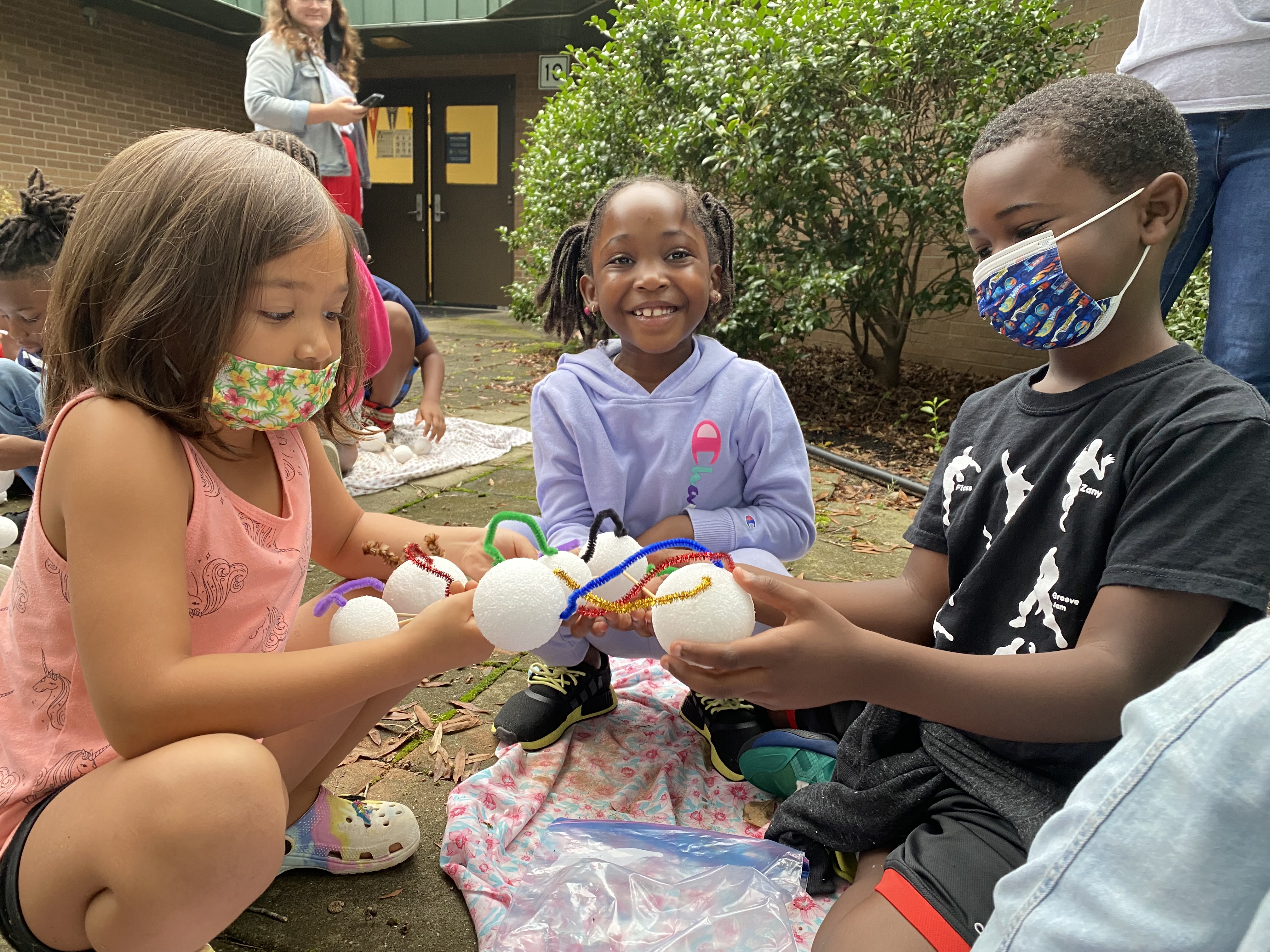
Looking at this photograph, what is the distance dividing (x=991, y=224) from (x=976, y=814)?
1163 mm

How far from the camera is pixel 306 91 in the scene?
17.5 feet

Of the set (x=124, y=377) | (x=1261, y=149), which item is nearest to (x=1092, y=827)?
(x=124, y=377)

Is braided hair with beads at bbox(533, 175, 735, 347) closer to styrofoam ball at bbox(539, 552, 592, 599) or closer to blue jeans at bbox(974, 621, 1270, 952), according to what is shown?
styrofoam ball at bbox(539, 552, 592, 599)

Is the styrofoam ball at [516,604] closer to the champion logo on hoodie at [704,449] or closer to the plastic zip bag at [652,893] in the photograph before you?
the plastic zip bag at [652,893]

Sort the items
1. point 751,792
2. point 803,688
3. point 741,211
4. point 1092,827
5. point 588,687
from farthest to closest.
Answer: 1. point 741,211
2. point 588,687
3. point 751,792
4. point 803,688
5. point 1092,827

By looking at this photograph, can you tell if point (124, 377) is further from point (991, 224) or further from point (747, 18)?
point (747, 18)

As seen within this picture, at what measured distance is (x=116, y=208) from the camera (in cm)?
145

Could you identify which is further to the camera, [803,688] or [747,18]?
[747,18]

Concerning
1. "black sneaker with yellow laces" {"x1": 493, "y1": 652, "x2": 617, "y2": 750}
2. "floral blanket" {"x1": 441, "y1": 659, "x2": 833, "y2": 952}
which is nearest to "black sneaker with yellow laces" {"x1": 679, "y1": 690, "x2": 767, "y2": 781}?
"floral blanket" {"x1": 441, "y1": 659, "x2": 833, "y2": 952}

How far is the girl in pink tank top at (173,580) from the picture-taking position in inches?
51.3

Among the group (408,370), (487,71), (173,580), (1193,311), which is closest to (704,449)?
(173,580)

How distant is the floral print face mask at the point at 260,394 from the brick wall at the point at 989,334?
594cm

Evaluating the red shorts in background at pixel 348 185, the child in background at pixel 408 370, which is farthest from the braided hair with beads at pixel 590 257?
the red shorts in background at pixel 348 185

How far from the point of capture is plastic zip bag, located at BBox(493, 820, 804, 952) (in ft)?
5.47
